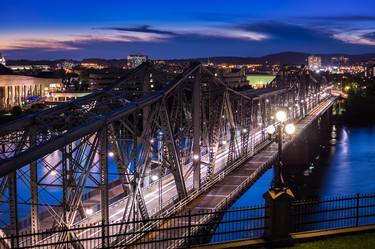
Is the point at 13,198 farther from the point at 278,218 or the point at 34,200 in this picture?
the point at 278,218

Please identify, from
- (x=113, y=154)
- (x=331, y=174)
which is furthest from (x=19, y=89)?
(x=113, y=154)

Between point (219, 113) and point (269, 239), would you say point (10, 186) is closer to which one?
point (269, 239)

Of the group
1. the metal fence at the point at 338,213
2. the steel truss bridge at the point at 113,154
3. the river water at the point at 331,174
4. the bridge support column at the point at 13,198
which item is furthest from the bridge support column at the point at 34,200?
the river water at the point at 331,174

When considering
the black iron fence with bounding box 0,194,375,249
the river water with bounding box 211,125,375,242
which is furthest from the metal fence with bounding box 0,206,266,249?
the river water with bounding box 211,125,375,242

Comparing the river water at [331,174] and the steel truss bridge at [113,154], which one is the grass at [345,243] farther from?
the river water at [331,174]

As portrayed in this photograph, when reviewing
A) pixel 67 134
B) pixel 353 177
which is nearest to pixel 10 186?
pixel 67 134

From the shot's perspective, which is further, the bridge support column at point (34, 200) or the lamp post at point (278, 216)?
the bridge support column at point (34, 200)
